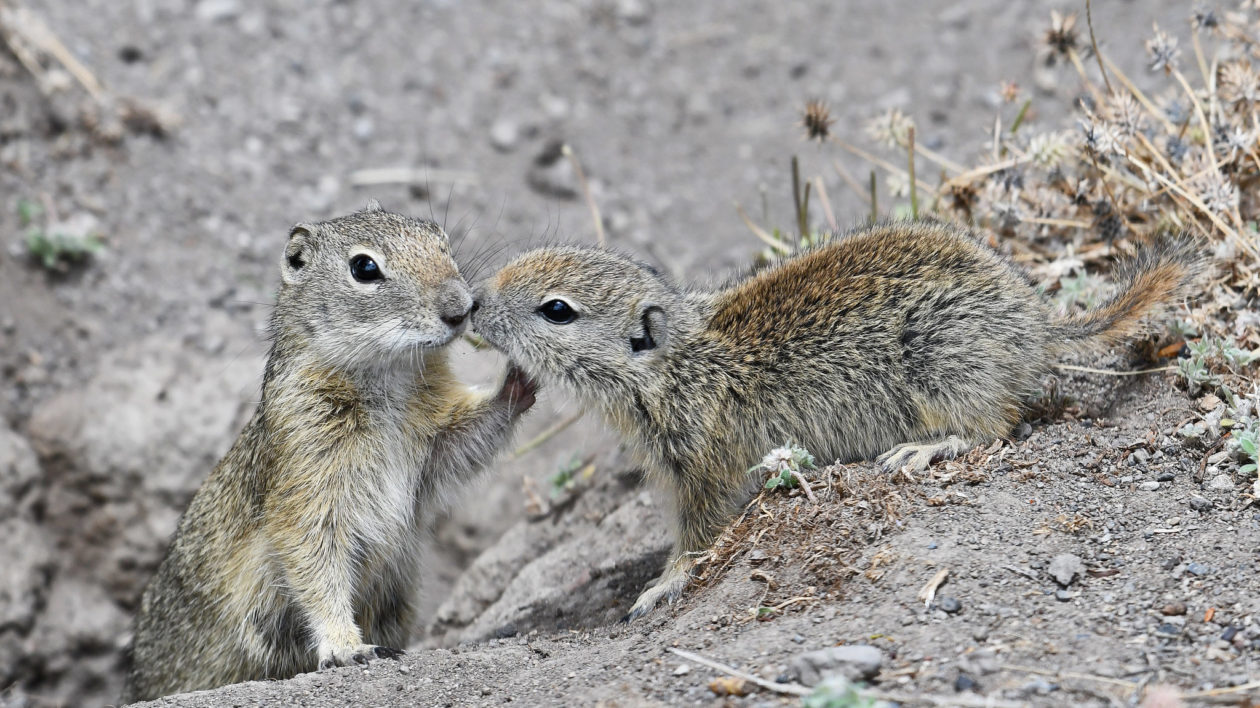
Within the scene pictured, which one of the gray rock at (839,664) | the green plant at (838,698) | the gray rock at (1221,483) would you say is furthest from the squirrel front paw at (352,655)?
the gray rock at (1221,483)

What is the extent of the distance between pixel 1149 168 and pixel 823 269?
6.40ft

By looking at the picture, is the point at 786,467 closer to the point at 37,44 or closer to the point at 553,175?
the point at 553,175

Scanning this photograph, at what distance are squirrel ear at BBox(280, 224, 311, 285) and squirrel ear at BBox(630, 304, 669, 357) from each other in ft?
5.45

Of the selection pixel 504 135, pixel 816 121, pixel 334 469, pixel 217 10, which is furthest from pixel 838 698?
pixel 217 10

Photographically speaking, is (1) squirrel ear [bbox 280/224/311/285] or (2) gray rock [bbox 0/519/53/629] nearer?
(1) squirrel ear [bbox 280/224/311/285]

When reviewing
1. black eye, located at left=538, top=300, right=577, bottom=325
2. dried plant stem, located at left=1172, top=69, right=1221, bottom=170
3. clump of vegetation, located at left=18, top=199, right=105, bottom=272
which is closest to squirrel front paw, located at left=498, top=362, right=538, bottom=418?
black eye, located at left=538, top=300, right=577, bottom=325

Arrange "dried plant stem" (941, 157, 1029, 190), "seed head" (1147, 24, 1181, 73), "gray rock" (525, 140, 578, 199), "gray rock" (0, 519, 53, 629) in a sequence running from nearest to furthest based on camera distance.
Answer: "seed head" (1147, 24, 1181, 73) → "dried plant stem" (941, 157, 1029, 190) → "gray rock" (0, 519, 53, 629) → "gray rock" (525, 140, 578, 199)

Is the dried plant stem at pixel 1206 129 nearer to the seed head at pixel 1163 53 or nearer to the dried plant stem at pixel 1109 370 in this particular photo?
the seed head at pixel 1163 53

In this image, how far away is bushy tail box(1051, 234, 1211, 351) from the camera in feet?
16.3

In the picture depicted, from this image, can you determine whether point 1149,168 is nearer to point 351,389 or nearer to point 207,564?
point 351,389

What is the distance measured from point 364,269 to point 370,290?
0.13 metres

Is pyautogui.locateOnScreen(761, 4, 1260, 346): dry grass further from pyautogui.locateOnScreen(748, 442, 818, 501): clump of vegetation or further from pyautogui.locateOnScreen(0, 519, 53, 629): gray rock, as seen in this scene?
pyautogui.locateOnScreen(0, 519, 53, 629): gray rock

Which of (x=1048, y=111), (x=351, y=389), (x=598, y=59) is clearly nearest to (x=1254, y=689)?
(x=351, y=389)

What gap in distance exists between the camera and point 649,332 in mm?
5250
